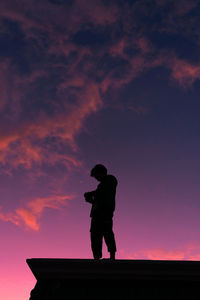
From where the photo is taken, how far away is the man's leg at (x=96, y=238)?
833 centimetres

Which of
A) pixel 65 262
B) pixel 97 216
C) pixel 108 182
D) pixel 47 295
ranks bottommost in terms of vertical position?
pixel 47 295

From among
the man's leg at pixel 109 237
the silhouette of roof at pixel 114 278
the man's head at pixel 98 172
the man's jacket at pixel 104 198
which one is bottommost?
the silhouette of roof at pixel 114 278

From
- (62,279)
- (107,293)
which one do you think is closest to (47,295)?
(62,279)

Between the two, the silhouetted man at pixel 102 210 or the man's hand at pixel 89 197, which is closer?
the silhouetted man at pixel 102 210

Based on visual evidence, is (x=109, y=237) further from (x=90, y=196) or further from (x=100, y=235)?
(x=90, y=196)

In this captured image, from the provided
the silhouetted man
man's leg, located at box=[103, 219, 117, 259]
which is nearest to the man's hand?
the silhouetted man

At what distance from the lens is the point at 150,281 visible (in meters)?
6.90

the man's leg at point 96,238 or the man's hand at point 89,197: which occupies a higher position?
the man's hand at point 89,197

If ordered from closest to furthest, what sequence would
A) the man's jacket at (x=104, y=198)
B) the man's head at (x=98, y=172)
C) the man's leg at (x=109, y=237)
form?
the man's leg at (x=109, y=237), the man's jacket at (x=104, y=198), the man's head at (x=98, y=172)

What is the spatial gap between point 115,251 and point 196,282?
1955mm

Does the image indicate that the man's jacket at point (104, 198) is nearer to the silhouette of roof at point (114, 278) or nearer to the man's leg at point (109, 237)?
the man's leg at point (109, 237)

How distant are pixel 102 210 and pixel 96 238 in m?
0.60

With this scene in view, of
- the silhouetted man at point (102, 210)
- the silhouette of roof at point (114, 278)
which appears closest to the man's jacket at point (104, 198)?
the silhouetted man at point (102, 210)

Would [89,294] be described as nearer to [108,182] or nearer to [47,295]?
[47,295]
